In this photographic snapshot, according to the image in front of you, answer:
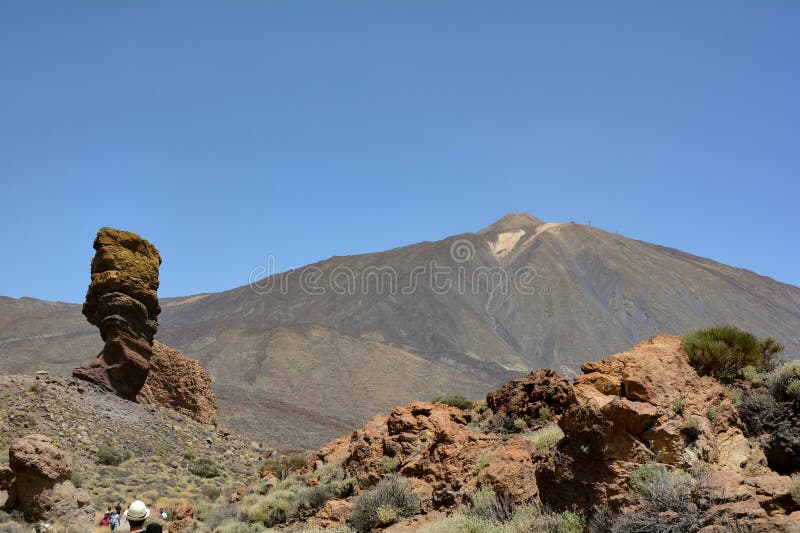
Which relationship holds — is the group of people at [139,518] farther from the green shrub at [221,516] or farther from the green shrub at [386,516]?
the green shrub at [221,516]

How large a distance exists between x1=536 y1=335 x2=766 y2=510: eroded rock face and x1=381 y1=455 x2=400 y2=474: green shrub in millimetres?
4472

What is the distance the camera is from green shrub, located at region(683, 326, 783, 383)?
31.9 feet

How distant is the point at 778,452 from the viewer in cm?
707

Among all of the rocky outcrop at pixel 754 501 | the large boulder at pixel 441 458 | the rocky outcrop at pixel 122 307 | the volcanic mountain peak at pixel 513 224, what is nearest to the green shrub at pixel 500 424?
the large boulder at pixel 441 458

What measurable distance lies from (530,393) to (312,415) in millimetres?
49381

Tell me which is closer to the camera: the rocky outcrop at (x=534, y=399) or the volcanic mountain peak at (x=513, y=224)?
the rocky outcrop at (x=534, y=399)

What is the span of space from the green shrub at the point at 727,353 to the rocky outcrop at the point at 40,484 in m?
14.0

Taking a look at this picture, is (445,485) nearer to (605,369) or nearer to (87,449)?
(605,369)

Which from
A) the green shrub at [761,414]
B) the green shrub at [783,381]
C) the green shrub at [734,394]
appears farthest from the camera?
the green shrub at [734,394]

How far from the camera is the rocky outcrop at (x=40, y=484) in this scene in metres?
14.5

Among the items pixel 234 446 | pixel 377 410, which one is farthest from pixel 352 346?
pixel 234 446

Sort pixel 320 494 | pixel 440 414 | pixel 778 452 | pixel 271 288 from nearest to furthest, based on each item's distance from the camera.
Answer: pixel 778 452
pixel 320 494
pixel 440 414
pixel 271 288

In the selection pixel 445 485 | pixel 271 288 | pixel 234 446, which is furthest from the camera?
pixel 271 288

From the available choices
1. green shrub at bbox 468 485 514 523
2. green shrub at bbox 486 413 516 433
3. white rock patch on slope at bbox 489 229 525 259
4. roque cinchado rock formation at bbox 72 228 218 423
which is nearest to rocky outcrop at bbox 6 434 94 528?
green shrub at bbox 486 413 516 433
